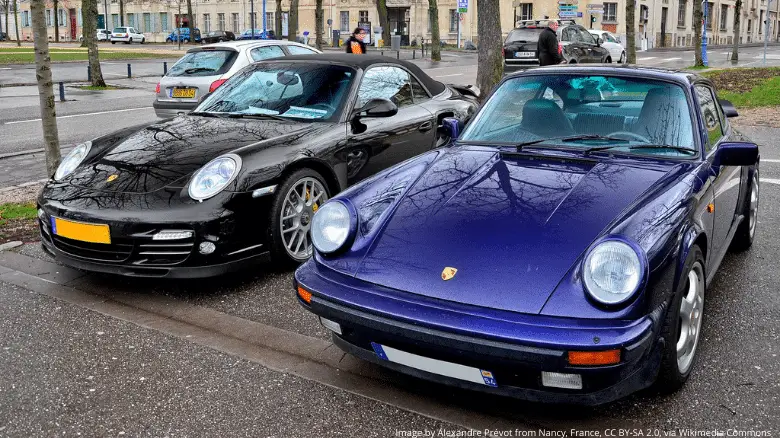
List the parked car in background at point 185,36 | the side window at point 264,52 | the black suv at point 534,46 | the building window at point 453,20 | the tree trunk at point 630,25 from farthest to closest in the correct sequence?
1. the parked car in background at point 185,36
2. the building window at point 453,20
3. the black suv at point 534,46
4. the tree trunk at point 630,25
5. the side window at point 264,52

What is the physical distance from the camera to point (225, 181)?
464cm

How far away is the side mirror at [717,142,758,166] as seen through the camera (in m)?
3.85

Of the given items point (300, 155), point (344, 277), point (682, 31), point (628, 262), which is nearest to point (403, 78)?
point (300, 155)

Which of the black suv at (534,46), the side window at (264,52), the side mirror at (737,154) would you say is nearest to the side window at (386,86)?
the side mirror at (737,154)

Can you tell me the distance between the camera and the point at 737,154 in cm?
388

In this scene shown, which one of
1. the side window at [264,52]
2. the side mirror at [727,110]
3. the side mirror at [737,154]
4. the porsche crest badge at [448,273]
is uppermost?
the side window at [264,52]

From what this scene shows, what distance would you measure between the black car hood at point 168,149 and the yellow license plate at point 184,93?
22.3ft

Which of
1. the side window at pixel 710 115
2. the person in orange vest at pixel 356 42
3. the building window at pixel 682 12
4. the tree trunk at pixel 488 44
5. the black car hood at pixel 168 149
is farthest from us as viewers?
the building window at pixel 682 12

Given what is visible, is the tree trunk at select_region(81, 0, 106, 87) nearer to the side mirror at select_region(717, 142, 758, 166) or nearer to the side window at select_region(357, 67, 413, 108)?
the side window at select_region(357, 67, 413, 108)

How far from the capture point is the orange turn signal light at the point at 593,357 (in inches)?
107

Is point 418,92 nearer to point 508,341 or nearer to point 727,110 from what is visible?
point 727,110

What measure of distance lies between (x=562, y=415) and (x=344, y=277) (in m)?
1.09

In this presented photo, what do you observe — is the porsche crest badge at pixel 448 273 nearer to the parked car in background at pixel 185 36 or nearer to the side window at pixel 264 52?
the side window at pixel 264 52

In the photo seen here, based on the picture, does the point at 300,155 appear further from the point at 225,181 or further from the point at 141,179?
the point at 141,179
